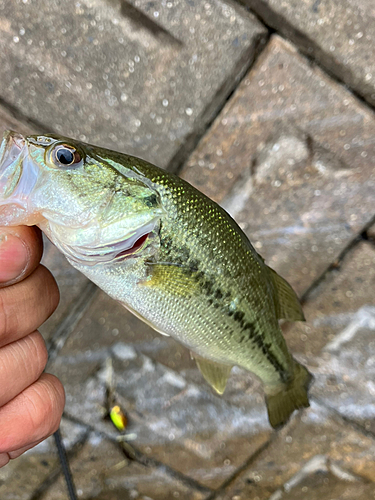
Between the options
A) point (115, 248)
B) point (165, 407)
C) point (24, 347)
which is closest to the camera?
point (115, 248)

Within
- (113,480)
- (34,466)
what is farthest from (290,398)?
(34,466)

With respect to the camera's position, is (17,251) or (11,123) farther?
(11,123)

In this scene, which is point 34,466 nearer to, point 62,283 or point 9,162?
point 62,283

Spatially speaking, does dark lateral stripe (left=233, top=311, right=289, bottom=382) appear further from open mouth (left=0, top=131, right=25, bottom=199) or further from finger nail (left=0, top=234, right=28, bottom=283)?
open mouth (left=0, top=131, right=25, bottom=199)

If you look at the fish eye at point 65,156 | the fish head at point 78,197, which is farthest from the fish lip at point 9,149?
the fish eye at point 65,156

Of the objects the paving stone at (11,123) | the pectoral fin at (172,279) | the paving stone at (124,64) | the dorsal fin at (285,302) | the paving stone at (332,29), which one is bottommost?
the paving stone at (11,123)

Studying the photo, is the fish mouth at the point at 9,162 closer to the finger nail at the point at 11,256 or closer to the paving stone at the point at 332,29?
the finger nail at the point at 11,256

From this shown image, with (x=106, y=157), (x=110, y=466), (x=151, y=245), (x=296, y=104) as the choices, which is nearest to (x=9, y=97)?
(x=106, y=157)

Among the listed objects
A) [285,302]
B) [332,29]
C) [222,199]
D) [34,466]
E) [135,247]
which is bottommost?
[34,466]
